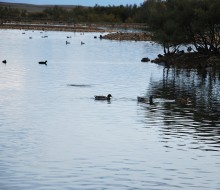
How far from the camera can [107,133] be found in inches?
1398

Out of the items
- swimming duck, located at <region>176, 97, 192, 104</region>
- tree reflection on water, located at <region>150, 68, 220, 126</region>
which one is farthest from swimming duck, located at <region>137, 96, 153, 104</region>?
swimming duck, located at <region>176, 97, 192, 104</region>

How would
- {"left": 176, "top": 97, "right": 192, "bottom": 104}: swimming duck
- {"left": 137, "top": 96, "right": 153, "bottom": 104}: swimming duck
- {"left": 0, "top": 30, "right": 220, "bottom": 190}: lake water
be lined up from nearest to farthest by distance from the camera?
{"left": 0, "top": 30, "right": 220, "bottom": 190}: lake water → {"left": 137, "top": 96, "right": 153, "bottom": 104}: swimming duck → {"left": 176, "top": 97, "right": 192, "bottom": 104}: swimming duck

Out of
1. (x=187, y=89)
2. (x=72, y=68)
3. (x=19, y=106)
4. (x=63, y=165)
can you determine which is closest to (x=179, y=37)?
(x=72, y=68)

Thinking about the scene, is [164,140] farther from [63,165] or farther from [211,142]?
[63,165]

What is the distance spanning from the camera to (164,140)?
3419cm

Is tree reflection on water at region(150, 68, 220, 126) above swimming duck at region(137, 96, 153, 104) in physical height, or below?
below

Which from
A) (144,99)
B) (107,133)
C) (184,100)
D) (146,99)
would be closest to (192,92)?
(184,100)

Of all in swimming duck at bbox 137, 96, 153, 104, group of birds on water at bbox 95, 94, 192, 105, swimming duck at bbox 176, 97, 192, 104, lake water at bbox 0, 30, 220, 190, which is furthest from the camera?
swimming duck at bbox 176, 97, 192, 104

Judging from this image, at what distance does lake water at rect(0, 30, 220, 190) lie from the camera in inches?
1040

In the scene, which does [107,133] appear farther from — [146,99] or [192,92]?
[192,92]

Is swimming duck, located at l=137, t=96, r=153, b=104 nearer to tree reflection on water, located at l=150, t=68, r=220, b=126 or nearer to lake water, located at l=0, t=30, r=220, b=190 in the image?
lake water, located at l=0, t=30, r=220, b=190

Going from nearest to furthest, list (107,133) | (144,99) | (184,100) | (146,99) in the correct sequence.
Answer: (107,133) → (184,100) → (144,99) → (146,99)

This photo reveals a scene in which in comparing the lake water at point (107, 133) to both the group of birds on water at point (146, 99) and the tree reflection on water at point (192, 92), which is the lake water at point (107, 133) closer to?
the tree reflection on water at point (192, 92)

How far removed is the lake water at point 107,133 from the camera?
86.7ft
